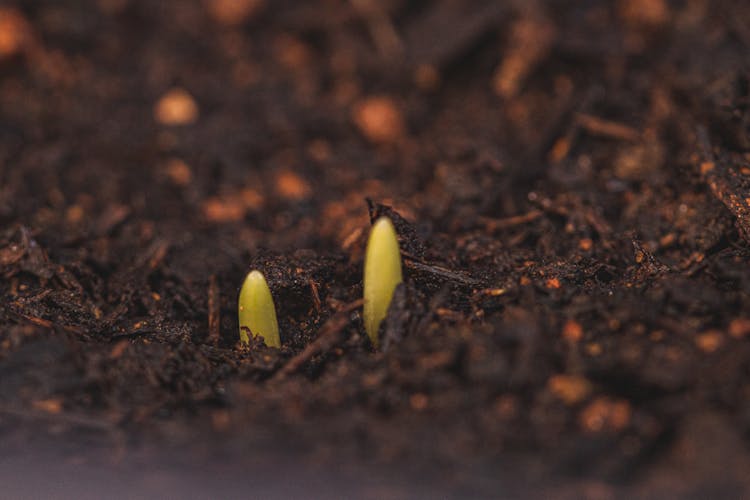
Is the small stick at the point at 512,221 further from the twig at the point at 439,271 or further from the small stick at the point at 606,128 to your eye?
the small stick at the point at 606,128

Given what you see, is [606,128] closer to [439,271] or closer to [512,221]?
[512,221]

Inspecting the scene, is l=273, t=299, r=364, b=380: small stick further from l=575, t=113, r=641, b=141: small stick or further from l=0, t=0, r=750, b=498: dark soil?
l=575, t=113, r=641, b=141: small stick

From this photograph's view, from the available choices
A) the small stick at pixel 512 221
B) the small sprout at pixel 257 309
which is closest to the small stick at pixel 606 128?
the small stick at pixel 512 221

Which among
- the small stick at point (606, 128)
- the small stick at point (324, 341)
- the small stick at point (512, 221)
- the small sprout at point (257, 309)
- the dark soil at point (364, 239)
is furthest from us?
the small stick at point (606, 128)

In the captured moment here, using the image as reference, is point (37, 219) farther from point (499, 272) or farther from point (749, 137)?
point (749, 137)

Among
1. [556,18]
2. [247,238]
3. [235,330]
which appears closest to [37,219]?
[247,238]

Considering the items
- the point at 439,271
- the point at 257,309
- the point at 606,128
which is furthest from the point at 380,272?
the point at 606,128
